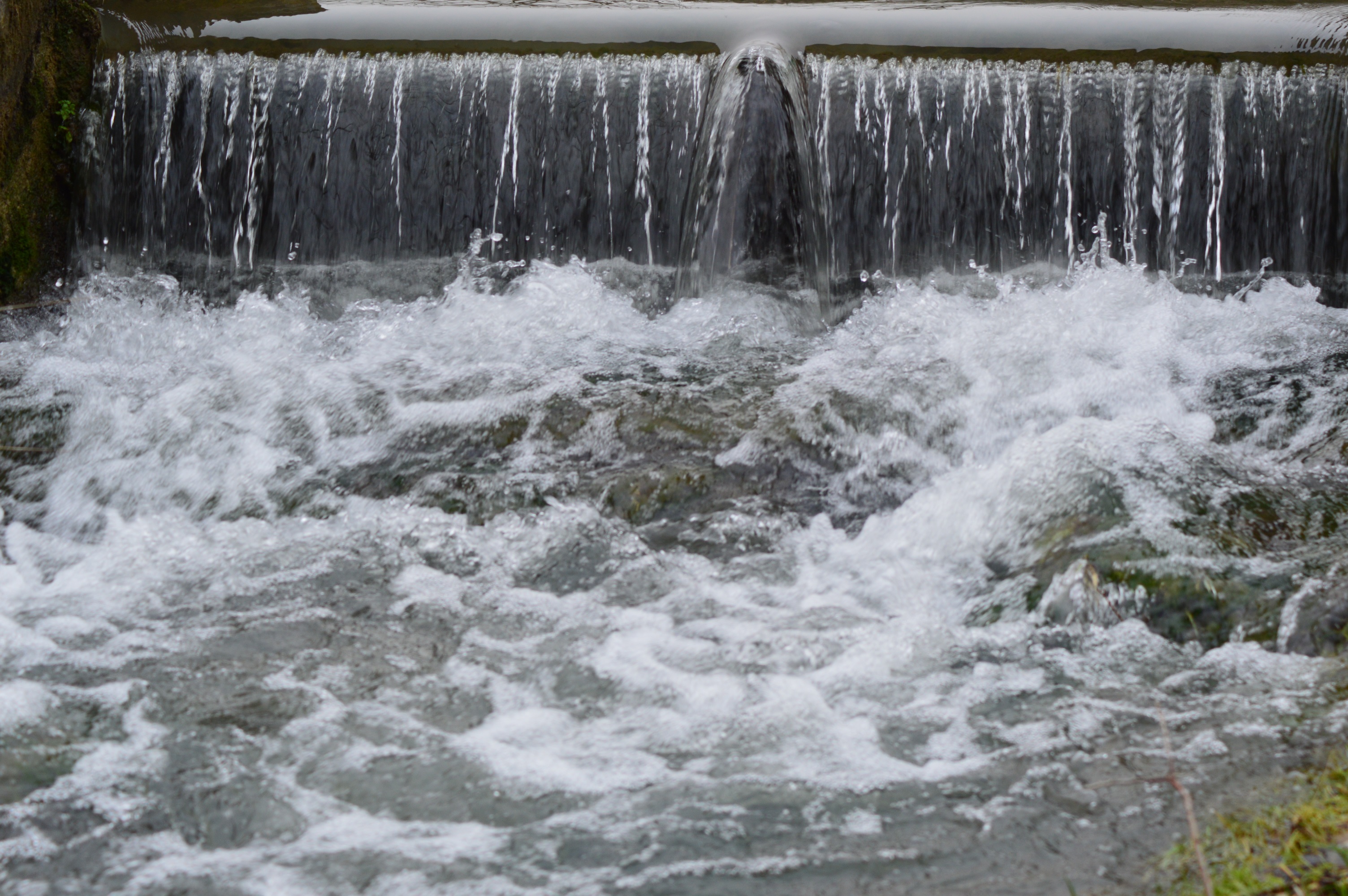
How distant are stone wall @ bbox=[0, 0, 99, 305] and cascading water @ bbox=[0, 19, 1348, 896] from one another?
164 mm

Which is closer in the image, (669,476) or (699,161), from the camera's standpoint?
(669,476)

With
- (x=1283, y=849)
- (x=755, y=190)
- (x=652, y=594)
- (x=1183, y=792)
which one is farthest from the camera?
(x=755, y=190)

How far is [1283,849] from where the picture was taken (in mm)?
2018

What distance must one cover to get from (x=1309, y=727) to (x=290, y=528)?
10.4 feet

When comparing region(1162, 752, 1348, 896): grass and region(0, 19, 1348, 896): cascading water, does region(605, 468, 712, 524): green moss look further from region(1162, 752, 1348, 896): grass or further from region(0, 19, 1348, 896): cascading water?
region(1162, 752, 1348, 896): grass

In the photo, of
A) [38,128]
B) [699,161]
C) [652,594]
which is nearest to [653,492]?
[652,594]

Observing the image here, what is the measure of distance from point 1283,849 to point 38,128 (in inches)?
268

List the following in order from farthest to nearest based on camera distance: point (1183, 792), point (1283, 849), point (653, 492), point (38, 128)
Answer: point (38, 128)
point (653, 492)
point (1283, 849)
point (1183, 792)

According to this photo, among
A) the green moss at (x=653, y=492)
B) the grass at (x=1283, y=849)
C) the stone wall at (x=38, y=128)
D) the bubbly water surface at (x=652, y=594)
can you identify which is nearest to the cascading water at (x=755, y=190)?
the bubbly water surface at (x=652, y=594)

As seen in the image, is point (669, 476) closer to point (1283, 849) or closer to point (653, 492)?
point (653, 492)

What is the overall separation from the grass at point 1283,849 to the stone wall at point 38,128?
248 inches

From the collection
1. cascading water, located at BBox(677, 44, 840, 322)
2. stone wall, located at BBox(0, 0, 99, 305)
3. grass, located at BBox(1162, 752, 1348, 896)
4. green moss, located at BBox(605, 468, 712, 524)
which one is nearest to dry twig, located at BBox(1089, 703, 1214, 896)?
grass, located at BBox(1162, 752, 1348, 896)

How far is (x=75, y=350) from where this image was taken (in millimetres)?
5898

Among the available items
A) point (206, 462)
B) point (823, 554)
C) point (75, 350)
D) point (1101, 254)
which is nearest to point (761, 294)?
point (1101, 254)
